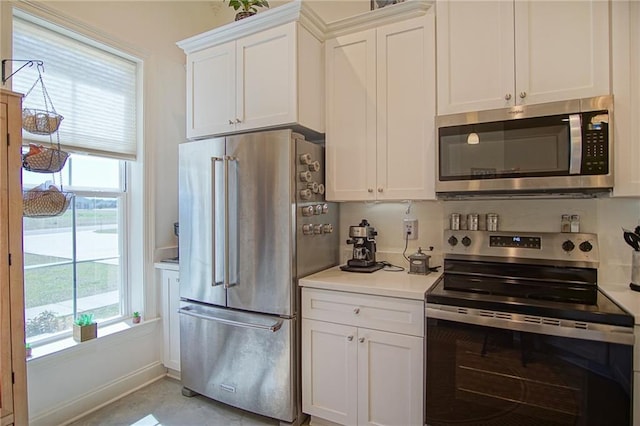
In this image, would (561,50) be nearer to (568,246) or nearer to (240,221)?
(568,246)

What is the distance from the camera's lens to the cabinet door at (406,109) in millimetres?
2055

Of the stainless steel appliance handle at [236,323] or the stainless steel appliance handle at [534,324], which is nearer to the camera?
the stainless steel appliance handle at [534,324]

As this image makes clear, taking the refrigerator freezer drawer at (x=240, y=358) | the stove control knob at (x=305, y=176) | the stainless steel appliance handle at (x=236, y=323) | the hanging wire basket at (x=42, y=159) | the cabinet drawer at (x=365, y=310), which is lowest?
the refrigerator freezer drawer at (x=240, y=358)

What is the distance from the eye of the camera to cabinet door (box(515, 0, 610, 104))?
1.67 metres

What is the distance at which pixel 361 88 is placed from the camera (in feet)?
7.41

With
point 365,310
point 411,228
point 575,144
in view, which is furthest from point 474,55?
point 365,310

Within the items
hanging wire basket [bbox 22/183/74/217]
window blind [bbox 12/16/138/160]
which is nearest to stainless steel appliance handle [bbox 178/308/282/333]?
hanging wire basket [bbox 22/183/74/217]

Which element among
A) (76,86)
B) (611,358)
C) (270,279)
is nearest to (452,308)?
(611,358)

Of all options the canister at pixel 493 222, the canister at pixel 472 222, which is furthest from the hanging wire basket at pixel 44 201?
the canister at pixel 493 222

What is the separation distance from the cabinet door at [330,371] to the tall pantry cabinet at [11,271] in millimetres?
1447

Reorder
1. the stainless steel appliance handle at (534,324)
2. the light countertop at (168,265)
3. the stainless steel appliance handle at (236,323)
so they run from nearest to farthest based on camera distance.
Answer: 1. the stainless steel appliance handle at (534,324)
2. the stainless steel appliance handle at (236,323)
3. the light countertop at (168,265)

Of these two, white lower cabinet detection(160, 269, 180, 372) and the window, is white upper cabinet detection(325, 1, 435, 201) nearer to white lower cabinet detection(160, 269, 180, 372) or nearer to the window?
white lower cabinet detection(160, 269, 180, 372)

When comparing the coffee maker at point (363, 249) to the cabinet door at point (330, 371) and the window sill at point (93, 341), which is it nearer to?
the cabinet door at point (330, 371)

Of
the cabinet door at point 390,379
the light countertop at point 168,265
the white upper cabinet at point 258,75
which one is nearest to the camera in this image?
the cabinet door at point 390,379
